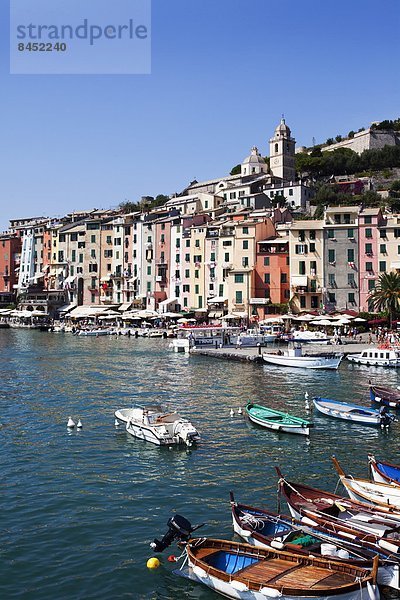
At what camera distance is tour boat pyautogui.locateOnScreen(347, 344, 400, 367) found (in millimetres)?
50094

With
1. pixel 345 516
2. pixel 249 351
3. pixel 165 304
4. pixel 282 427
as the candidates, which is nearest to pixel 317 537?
pixel 345 516

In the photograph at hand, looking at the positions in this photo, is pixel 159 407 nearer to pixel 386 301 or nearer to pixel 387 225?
pixel 386 301

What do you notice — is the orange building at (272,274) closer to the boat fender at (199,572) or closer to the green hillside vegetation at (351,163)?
the green hillside vegetation at (351,163)

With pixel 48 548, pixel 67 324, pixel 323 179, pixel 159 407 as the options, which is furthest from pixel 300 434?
pixel 323 179

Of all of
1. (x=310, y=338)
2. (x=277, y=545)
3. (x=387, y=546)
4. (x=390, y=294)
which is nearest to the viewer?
(x=277, y=545)

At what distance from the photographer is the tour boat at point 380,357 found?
50.1 m

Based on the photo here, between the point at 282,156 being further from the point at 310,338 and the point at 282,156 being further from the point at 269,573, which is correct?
the point at 269,573

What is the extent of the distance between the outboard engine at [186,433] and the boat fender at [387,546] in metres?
11.5

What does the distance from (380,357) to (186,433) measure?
29.7 meters

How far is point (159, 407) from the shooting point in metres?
28.5

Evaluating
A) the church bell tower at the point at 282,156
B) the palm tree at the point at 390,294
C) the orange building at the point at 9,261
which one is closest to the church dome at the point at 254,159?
the church bell tower at the point at 282,156

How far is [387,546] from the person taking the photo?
1418cm

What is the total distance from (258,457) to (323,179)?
404 ft

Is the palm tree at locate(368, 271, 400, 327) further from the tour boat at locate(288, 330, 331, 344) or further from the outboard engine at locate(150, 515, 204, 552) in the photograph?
the outboard engine at locate(150, 515, 204, 552)
